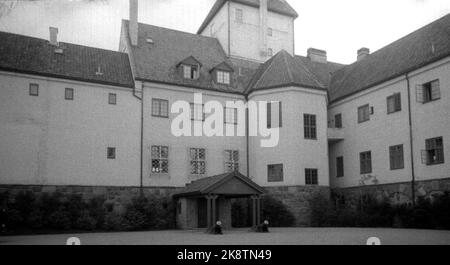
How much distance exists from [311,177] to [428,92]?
9.37 meters

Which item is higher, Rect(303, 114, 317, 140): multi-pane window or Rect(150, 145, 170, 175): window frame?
Rect(303, 114, 317, 140): multi-pane window

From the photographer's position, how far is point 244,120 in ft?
113

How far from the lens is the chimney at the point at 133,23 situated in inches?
1332

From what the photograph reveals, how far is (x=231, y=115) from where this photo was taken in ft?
112

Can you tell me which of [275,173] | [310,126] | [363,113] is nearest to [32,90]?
[275,173]

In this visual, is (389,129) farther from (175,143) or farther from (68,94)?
(68,94)

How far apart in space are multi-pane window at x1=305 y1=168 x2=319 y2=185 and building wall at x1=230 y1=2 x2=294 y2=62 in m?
11.7

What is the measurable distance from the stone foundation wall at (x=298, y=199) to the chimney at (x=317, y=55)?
15439 millimetres

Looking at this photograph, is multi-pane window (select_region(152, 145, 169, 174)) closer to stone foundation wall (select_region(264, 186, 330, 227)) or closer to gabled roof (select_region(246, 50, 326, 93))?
stone foundation wall (select_region(264, 186, 330, 227))

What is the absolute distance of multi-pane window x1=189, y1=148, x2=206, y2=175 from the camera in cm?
3206

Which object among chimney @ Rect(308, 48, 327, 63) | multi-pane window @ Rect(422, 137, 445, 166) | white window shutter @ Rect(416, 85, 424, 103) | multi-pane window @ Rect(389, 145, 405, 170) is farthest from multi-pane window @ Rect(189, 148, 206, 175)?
chimney @ Rect(308, 48, 327, 63)

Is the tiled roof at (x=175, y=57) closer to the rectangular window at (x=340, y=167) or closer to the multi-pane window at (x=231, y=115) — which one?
the multi-pane window at (x=231, y=115)
